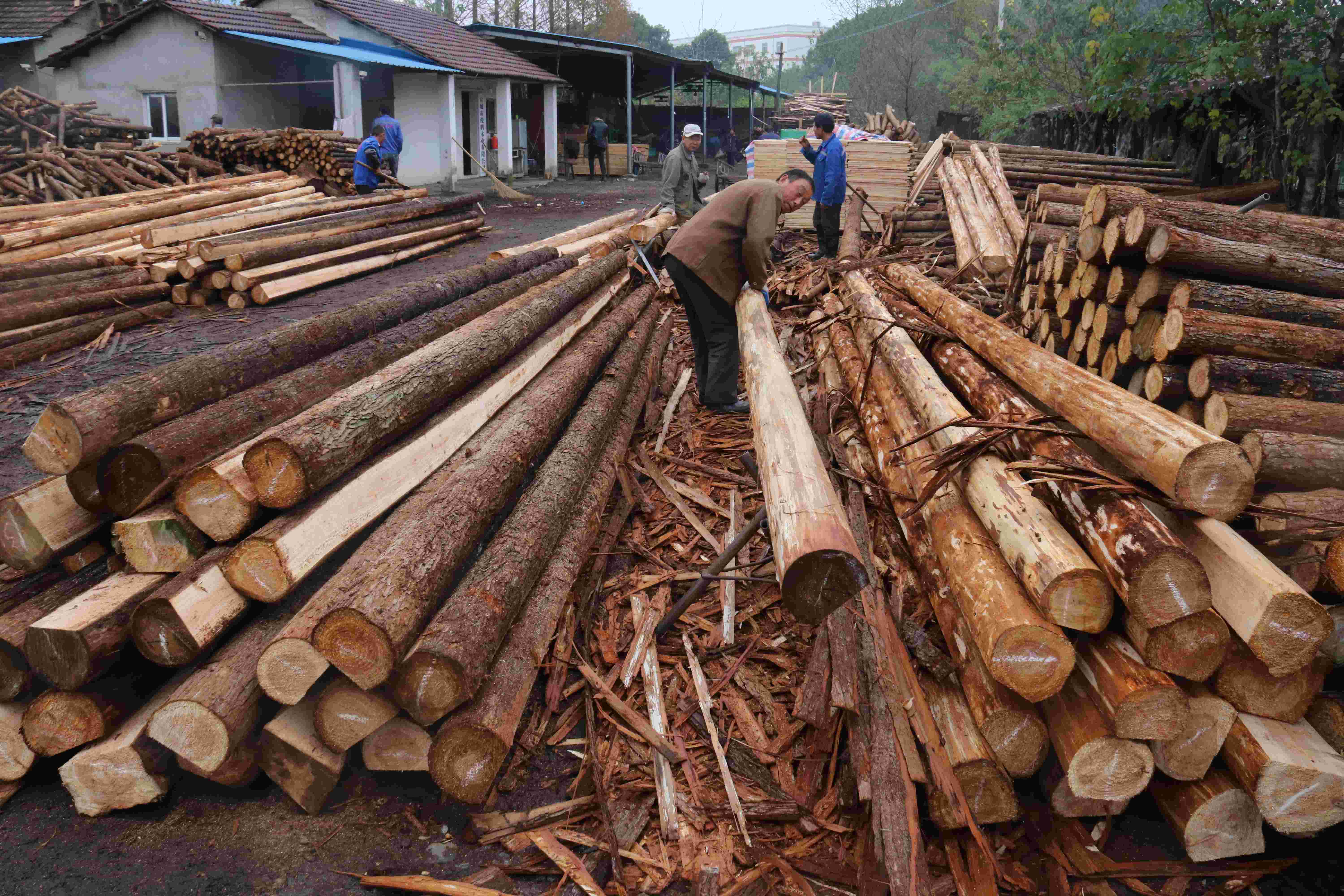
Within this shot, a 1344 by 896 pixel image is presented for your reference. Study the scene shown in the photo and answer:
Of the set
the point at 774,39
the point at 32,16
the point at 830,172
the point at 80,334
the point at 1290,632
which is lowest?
the point at 1290,632

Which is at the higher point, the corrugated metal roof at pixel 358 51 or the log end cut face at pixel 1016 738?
the corrugated metal roof at pixel 358 51

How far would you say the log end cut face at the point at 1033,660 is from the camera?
275 cm

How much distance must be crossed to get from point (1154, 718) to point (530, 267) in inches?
284

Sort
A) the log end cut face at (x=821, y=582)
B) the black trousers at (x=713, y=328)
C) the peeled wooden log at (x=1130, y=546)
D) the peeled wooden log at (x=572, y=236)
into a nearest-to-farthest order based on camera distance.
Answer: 1. the peeled wooden log at (x=1130, y=546)
2. the log end cut face at (x=821, y=582)
3. the black trousers at (x=713, y=328)
4. the peeled wooden log at (x=572, y=236)

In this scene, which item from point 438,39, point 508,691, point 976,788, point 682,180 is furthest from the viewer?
point 438,39

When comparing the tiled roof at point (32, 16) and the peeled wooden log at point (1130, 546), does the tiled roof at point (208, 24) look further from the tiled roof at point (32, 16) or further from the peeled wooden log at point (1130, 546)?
the peeled wooden log at point (1130, 546)

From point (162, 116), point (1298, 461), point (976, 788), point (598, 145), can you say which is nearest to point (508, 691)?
point (976, 788)

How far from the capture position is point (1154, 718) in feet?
8.66

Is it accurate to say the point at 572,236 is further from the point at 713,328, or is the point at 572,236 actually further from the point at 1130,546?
the point at 1130,546

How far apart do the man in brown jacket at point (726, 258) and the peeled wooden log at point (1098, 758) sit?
405 cm

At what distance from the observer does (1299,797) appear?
2.60 meters

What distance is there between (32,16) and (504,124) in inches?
484

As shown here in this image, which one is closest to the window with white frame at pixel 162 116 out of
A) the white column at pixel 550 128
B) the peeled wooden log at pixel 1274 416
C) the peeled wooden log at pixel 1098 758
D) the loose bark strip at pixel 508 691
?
the white column at pixel 550 128

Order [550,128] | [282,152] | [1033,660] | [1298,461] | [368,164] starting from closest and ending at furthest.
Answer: [1033,660], [1298,461], [368,164], [282,152], [550,128]
